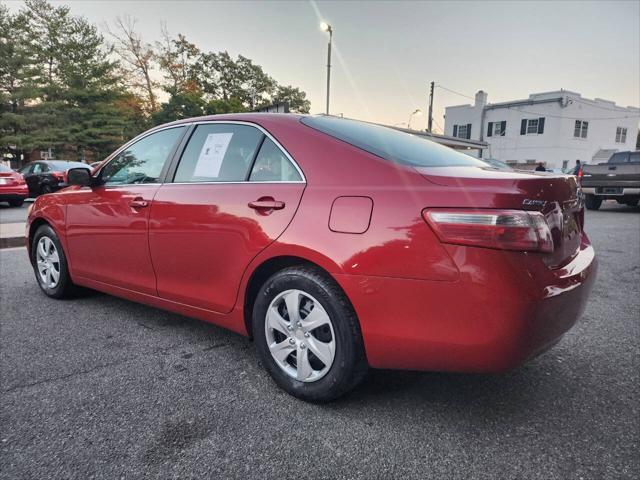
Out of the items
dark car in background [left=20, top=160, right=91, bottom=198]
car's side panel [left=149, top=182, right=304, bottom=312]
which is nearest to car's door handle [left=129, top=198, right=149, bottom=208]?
car's side panel [left=149, top=182, right=304, bottom=312]

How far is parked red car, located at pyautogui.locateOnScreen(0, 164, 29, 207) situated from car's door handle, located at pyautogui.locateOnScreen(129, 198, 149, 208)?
12.1 m

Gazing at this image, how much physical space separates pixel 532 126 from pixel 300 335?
119 feet

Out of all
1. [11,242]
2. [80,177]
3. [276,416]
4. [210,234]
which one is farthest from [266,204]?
[11,242]

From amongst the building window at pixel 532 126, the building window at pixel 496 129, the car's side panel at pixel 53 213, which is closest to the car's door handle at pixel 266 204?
the car's side panel at pixel 53 213

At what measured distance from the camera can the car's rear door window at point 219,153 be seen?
2.54 meters

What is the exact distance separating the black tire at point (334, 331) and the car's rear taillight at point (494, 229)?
59 cm

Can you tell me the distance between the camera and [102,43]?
3238 centimetres

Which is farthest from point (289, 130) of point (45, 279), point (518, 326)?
point (45, 279)

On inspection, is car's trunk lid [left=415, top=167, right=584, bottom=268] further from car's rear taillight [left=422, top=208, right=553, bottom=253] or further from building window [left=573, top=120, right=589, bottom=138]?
building window [left=573, top=120, right=589, bottom=138]

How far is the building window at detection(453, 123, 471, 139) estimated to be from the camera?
120ft

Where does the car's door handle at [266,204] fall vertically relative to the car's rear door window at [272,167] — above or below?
below

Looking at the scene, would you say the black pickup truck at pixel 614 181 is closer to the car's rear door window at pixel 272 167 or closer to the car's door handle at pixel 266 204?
the car's rear door window at pixel 272 167

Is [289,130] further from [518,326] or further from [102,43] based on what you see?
[102,43]

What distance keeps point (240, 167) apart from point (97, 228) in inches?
60.7
